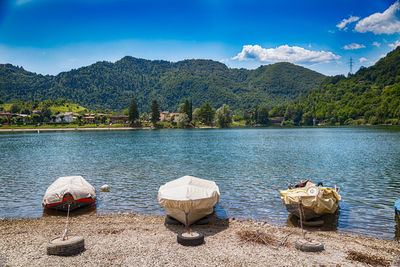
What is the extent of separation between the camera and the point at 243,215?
717 inches

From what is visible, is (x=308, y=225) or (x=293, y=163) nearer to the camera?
(x=308, y=225)

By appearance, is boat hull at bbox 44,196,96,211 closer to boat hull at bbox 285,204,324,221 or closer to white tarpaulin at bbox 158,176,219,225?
white tarpaulin at bbox 158,176,219,225

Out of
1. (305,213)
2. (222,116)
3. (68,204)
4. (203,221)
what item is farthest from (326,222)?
(222,116)

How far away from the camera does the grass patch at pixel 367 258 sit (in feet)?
35.9

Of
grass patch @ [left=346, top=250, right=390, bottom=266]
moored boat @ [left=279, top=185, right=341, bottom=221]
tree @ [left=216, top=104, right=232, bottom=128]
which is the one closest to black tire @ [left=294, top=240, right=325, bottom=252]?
grass patch @ [left=346, top=250, right=390, bottom=266]

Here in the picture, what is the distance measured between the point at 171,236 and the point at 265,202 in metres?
9.23

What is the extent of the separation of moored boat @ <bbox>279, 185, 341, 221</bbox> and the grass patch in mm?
3839

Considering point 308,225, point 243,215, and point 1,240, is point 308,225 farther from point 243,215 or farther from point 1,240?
point 1,240

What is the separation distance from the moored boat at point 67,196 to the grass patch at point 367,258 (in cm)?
1653

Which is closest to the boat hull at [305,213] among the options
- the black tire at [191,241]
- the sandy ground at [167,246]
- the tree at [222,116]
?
the sandy ground at [167,246]

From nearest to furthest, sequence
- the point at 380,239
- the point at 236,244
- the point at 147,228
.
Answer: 1. the point at 236,244
2. the point at 380,239
3. the point at 147,228

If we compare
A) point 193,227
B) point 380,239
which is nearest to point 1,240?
point 193,227

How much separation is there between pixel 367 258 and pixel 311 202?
4560mm

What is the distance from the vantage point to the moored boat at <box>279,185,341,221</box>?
621 inches
